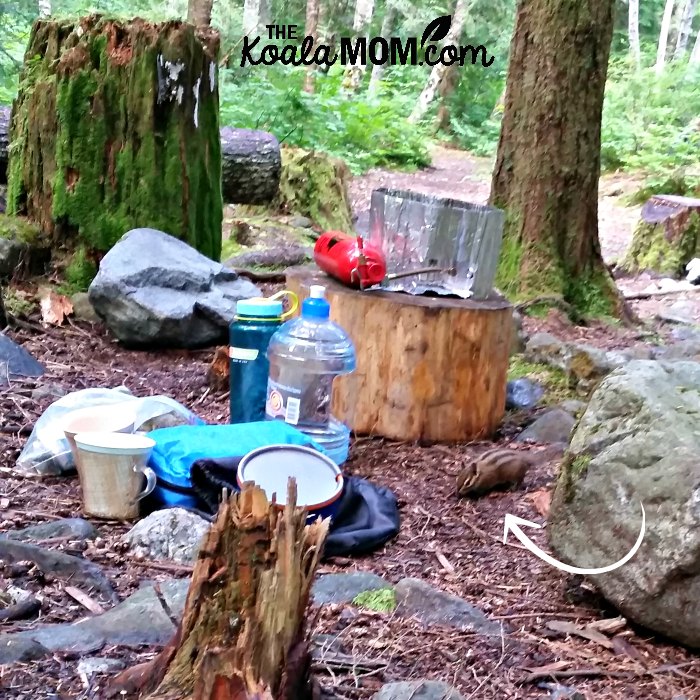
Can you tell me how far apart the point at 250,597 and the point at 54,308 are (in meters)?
3.97

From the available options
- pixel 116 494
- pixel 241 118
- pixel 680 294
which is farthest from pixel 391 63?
pixel 116 494

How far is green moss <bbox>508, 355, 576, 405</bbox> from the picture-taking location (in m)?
4.79

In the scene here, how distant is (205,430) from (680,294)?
6.70 meters

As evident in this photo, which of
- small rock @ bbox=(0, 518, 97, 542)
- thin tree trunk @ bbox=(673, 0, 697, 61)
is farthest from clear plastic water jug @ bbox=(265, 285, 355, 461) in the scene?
thin tree trunk @ bbox=(673, 0, 697, 61)

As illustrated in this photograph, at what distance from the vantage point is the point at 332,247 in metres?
4.23

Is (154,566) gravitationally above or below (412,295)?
below

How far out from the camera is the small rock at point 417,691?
1815mm

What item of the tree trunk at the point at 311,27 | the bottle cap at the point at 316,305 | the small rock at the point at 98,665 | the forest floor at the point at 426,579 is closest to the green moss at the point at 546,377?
the forest floor at the point at 426,579

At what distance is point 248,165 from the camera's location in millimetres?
7684

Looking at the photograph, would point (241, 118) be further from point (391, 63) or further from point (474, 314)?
point (391, 63)

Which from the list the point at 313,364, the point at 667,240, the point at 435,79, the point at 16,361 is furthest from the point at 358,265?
the point at 435,79

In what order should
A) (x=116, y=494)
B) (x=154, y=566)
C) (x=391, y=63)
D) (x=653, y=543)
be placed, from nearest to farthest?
(x=653, y=543) → (x=154, y=566) → (x=116, y=494) → (x=391, y=63)

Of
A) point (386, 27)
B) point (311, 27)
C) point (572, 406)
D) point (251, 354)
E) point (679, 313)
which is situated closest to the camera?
point (251, 354)

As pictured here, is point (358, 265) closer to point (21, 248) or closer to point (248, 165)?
point (21, 248)
